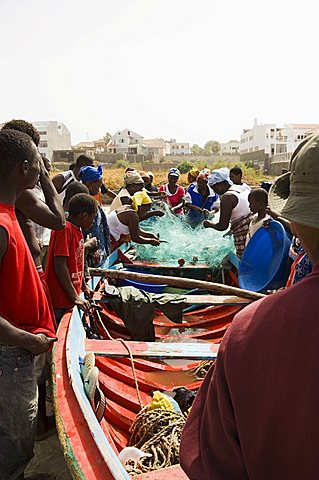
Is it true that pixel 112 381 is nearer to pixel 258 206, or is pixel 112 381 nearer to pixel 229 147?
pixel 258 206

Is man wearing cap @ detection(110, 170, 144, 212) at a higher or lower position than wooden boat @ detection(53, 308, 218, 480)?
higher

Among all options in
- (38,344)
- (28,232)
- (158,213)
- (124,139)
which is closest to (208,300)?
(28,232)

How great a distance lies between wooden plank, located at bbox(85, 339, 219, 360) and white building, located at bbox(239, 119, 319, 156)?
5714 centimetres

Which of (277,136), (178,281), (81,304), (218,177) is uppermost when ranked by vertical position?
(277,136)

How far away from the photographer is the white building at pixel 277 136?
5809 cm

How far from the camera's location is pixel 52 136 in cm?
6284

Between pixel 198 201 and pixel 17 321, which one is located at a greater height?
pixel 198 201

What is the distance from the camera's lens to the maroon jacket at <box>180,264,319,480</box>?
2.59 ft

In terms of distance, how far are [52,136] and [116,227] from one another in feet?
202

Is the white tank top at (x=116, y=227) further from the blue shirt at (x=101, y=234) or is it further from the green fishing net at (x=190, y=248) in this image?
the green fishing net at (x=190, y=248)

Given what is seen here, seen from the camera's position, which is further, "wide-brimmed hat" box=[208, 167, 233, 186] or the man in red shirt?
"wide-brimmed hat" box=[208, 167, 233, 186]

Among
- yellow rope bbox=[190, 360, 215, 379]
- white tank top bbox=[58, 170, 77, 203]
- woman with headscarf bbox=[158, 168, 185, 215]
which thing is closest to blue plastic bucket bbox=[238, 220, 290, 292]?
yellow rope bbox=[190, 360, 215, 379]

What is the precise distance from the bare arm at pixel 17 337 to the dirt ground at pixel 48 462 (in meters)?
1.29

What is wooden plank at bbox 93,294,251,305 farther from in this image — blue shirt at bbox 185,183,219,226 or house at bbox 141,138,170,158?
house at bbox 141,138,170,158
